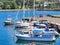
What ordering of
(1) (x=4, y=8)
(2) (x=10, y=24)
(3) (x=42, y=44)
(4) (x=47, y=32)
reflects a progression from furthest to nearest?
(1) (x=4, y=8) < (2) (x=10, y=24) < (4) (x=47, y=32) < (3) (x=42, y=44)

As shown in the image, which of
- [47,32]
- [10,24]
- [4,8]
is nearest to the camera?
[47,32]

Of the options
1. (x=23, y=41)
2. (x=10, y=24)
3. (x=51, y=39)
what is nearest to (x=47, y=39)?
(x=51, y=39)

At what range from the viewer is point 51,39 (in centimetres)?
3750

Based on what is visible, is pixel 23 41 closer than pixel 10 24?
Yes

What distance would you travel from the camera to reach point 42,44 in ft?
121

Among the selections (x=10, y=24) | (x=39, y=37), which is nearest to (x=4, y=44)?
(x=39, y=37)

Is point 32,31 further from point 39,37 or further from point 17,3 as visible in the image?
point 17,3

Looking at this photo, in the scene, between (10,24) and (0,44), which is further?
(10,24)

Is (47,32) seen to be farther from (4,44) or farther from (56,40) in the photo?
(4,44)

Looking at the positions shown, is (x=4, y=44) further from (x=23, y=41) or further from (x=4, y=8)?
(x=4, y=8)

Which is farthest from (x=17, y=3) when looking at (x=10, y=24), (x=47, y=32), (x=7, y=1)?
(x=47, y=32)

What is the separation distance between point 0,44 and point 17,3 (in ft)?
342

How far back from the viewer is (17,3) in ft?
463

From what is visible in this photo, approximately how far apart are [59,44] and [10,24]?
27427mm
